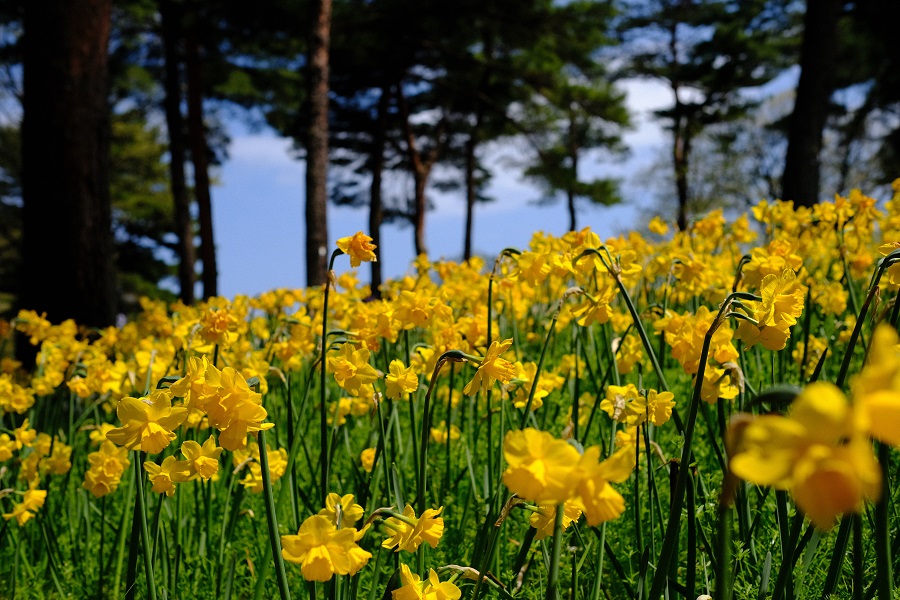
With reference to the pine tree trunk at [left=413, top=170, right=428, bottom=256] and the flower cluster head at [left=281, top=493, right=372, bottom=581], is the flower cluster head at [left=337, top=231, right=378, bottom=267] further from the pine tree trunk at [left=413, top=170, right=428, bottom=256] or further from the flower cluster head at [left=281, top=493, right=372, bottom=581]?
the pine tree trunk at [left=413, top=170, right=428, bottom=256]

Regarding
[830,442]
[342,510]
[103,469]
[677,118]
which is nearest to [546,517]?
[342,510]

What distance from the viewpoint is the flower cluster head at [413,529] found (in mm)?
866

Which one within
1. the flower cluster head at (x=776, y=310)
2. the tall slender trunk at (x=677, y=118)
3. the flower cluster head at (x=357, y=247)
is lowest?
the flower cluster head at (x=776, y=310)

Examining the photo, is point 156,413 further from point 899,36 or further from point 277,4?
point 899,36

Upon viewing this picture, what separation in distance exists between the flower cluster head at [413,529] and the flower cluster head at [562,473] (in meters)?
0.29

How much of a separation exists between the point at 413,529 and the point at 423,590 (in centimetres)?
9

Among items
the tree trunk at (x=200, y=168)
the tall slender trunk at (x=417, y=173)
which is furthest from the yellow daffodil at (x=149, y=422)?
the tall slender trunk at (x=417, y=173)

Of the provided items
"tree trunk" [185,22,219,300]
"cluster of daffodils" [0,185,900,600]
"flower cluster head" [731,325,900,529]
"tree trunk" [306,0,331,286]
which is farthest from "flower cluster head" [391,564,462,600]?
"tree trunk" [185,22,219,300]

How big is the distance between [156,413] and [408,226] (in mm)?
19891

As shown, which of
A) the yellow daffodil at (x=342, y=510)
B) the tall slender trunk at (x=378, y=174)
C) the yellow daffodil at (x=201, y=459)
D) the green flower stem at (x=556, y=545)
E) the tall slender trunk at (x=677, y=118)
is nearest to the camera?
the green flower stem at (x=556, y=545)

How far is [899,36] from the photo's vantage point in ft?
38.5

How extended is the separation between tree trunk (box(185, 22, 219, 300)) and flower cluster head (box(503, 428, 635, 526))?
1064cm

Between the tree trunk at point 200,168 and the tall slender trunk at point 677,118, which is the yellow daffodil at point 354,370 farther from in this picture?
the tall slender trunk at point 677,118

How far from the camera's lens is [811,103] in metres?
7.18
